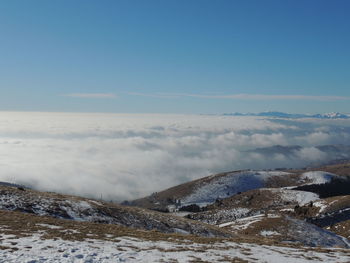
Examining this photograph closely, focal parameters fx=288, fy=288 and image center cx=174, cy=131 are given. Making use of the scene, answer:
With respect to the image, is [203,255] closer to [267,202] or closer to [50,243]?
[50,243]

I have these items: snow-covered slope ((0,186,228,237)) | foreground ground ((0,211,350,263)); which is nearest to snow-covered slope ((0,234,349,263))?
foreground ground ((0,211,350,263))

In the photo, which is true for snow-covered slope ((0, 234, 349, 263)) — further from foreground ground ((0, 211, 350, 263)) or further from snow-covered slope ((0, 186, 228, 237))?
snow-covered slope ((0, 186, 228, 237))

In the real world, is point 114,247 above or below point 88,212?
above

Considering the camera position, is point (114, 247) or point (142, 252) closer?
point (142, 252)

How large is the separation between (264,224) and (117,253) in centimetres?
5534

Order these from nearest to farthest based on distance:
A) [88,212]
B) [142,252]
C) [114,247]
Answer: [142,252] < [114,247] < [88,212]

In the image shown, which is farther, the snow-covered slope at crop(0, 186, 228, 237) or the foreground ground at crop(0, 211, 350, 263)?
the snow-covered slope at crop(0, 186, 228, 237)

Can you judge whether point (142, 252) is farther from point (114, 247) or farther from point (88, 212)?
point (88, 212)

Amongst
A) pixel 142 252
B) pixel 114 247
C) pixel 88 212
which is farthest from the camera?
pixel 88 212

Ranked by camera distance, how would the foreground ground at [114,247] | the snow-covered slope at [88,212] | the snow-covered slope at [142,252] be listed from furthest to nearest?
the snow-covered slope at [88,212], the foreground ground at [114,247], the snow-covered slope at [142,252]

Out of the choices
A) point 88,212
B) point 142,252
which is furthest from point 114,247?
point 88,212

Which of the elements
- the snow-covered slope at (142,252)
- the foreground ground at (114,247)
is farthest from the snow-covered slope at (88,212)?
the snow-covered slope at (142,252)

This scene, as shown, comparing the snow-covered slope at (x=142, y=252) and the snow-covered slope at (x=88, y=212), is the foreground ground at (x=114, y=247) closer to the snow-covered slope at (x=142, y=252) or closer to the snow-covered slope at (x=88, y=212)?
the snow-covered slope at (x=142, y=252)

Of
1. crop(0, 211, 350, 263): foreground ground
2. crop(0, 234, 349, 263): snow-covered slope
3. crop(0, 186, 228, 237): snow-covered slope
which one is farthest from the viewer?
crop(0, 186, 228, 237): snow-covered slope
